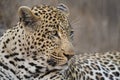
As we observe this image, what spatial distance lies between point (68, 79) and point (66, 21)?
1.00 m

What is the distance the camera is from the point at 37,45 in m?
8.91

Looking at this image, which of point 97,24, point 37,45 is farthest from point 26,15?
point 97,24

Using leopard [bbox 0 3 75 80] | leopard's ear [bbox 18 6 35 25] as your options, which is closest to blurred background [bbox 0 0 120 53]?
leopard [bbox 0 3 75 80]

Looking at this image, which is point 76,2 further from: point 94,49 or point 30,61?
point 30,61

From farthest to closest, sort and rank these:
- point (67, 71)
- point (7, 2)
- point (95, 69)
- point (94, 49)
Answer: point (94, 49) < point (7, 2) < point (95, 69) < point (67, 71)

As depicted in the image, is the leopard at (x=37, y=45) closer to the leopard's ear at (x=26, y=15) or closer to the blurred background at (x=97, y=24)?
the leopard's ear at (x=26, y=15)

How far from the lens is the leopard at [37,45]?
8820 mm

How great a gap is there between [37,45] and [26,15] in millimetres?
474

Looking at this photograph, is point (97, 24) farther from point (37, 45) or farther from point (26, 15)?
point (26, 15)

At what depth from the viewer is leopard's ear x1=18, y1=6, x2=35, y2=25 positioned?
8750mm

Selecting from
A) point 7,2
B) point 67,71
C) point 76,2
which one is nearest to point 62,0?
point 7,2

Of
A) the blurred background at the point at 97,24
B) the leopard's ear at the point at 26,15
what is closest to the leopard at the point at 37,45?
the leopard's ear at the point at 26,15

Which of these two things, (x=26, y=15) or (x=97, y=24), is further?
(x=97, y=24)

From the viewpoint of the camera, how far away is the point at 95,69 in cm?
1081
